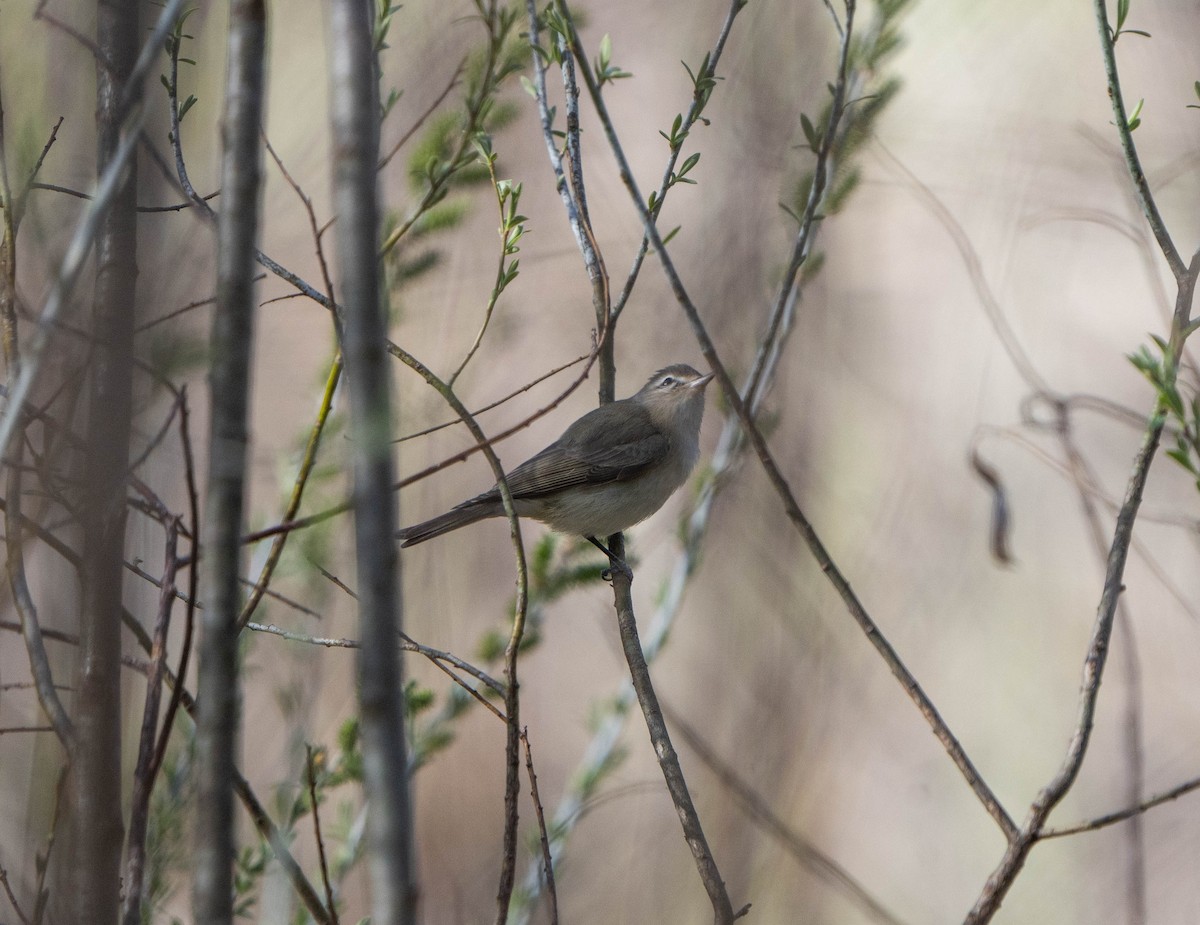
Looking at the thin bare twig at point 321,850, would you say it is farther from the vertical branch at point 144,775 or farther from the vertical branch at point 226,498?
the vertical branch at point 226,498

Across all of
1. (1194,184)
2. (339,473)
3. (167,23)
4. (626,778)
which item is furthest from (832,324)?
(167,23)

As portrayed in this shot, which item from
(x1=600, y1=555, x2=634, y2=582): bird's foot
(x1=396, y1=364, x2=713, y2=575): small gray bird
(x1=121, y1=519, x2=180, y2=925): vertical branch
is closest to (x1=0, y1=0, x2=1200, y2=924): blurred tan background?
(x1=396, y1=364, x2=713, y2=575): small gray bird

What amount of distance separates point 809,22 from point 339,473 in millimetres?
4659

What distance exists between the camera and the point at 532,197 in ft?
21.9

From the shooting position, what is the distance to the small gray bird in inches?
193

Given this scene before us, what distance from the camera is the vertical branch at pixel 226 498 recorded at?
1146 millimetres

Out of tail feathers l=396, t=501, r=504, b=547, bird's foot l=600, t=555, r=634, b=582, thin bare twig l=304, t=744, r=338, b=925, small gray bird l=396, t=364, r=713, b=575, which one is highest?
small gray bird l=396, t=364, r=713, b=575

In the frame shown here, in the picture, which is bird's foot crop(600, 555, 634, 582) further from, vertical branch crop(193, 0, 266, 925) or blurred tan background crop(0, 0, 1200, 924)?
vertical branch crop(193, 0, 266, 925)

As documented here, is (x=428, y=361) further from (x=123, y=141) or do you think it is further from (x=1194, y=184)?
(x=123, y=141)

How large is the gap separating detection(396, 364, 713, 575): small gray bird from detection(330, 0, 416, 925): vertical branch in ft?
12.2

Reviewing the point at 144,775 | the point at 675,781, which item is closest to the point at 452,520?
the point at 675,781

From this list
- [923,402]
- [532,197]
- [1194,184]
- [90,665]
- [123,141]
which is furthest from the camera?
[532,197]

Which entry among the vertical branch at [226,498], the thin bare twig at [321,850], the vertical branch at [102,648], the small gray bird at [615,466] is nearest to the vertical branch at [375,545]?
the vertical branch at [226,498]

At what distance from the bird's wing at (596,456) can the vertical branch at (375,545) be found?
3845 millimetres
